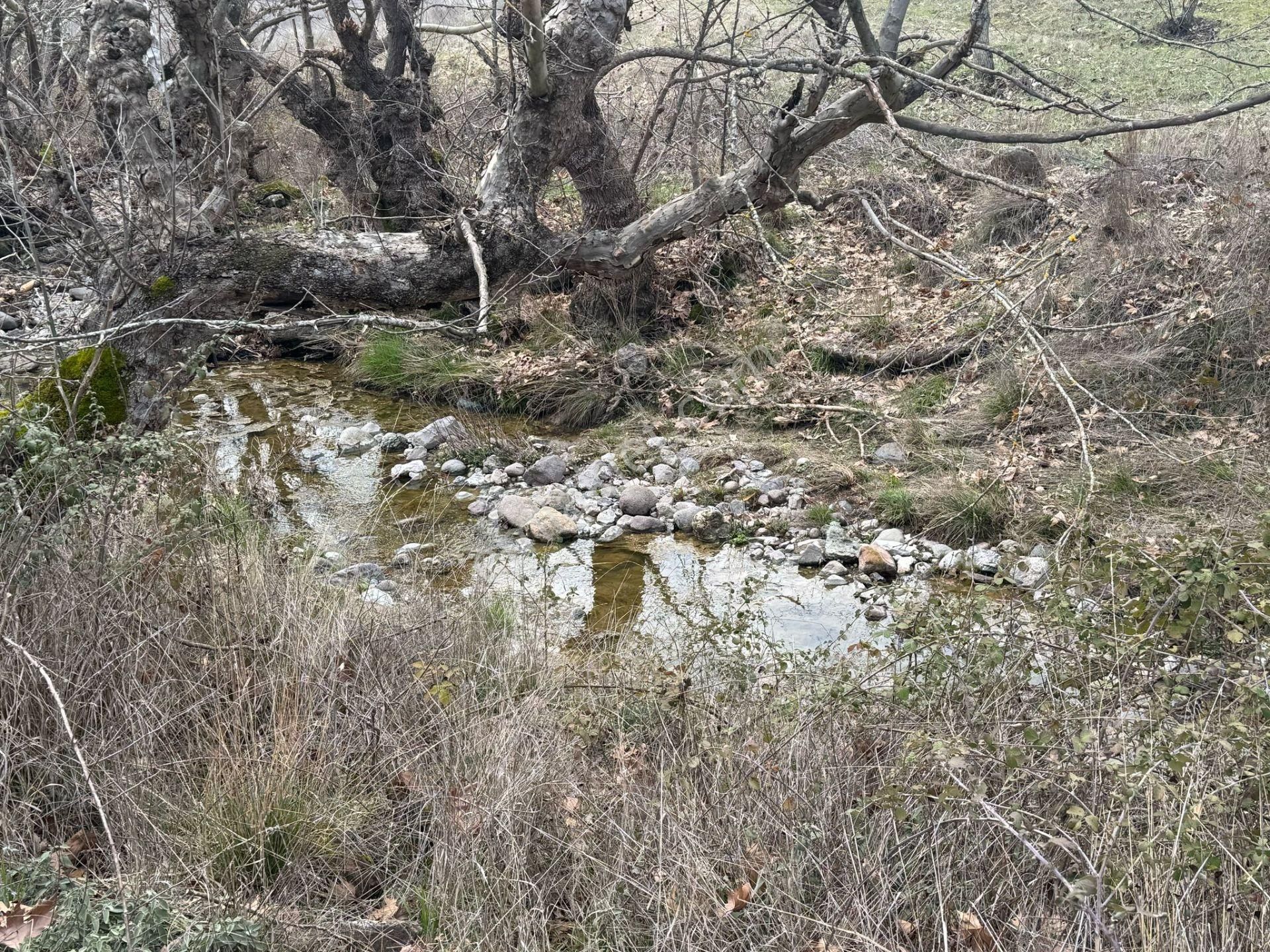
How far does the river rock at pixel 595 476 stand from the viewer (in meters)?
6.78

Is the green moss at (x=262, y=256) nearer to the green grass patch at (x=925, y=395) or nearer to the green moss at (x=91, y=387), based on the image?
the green moss at (x=91, y=387)

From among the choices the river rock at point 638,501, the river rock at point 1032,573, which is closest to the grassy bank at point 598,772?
the river rock at point 1032,573

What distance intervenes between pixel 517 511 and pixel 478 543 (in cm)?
40

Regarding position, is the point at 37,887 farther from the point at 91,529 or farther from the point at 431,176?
the point at 431,176

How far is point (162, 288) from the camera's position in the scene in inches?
205

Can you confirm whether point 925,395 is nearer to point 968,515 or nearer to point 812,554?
point 968,515

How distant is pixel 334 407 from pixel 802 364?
12.4 ft

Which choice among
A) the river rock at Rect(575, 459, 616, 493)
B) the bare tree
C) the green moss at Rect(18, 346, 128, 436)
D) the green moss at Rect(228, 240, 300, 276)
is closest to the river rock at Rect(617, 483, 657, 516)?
the river rock at Rect(575, 459, 616, 493)

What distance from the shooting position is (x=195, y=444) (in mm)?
5863

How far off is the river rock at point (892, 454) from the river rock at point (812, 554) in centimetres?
106

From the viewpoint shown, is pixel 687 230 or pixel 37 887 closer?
pixel 37 887

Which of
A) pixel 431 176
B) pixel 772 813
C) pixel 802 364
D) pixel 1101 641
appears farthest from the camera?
pixel 431 176

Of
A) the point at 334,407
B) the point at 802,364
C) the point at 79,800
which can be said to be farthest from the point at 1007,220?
the point at 79,800

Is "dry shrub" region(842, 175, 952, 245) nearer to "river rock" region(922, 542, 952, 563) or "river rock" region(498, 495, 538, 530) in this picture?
"river rock" region(922, 542, 952, 563)
